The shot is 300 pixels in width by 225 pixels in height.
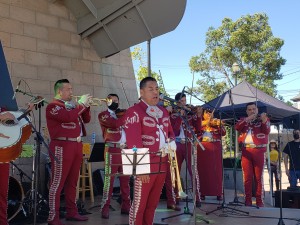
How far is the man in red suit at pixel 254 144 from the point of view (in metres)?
6.67

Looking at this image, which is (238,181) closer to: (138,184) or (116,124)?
(116,124)

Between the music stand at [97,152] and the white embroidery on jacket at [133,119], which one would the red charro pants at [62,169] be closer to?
the music stand at [97,152]

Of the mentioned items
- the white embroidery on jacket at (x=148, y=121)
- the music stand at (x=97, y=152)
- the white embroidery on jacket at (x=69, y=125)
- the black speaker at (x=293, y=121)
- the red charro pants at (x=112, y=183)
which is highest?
the black speaker at (x=293, y=121)

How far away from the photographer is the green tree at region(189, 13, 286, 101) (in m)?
23.1

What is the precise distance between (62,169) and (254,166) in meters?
3.45

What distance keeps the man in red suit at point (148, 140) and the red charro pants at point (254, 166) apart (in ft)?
10.3

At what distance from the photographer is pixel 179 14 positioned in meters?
7.25

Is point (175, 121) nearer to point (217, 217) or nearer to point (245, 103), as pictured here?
point (217, 217)

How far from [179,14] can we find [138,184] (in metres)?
4.39

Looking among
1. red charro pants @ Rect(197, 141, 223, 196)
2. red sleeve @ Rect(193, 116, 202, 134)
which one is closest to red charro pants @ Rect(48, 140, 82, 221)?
red sleeve @ Rect(193, 116, 202, 134)

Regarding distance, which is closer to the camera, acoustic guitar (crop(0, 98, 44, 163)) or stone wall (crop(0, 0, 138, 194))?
acoustic guitar (crop(0, 98, 44, 163))

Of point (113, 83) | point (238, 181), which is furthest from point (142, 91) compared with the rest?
point (238, 181)

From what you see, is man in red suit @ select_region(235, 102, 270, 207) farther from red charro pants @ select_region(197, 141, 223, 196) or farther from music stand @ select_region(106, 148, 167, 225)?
music stand @ select_region(106, 148, 167, 225)

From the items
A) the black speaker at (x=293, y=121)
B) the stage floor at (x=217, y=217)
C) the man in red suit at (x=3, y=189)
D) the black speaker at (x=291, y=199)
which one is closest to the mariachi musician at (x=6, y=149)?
the man in red suit at (x=3, y=189)
